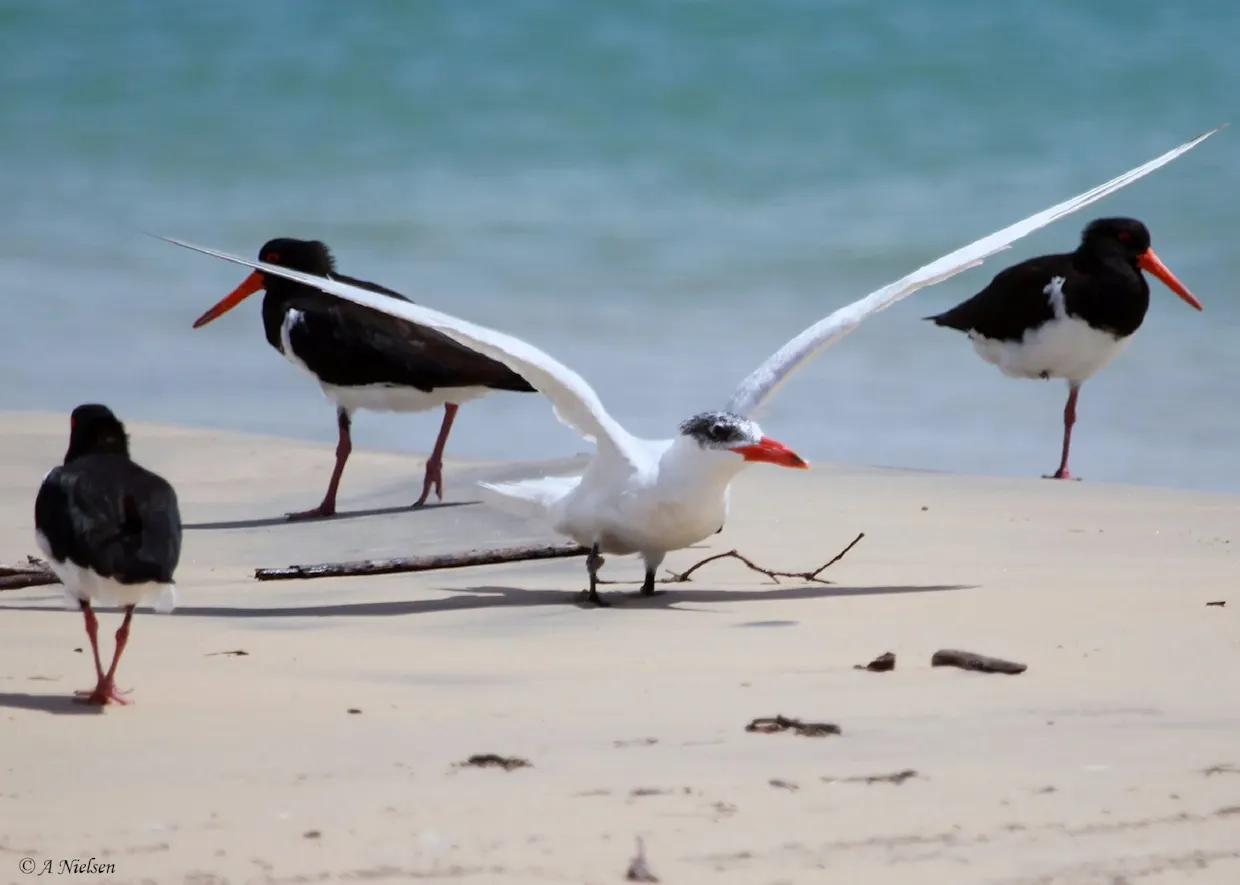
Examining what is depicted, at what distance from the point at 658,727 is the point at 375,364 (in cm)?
598

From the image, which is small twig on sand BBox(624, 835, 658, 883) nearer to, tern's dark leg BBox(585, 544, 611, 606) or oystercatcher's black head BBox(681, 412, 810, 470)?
oystercatcher's black head BBox(681, 412, 810, 470)

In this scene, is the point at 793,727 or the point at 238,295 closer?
the point at 793,727

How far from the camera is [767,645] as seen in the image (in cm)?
576

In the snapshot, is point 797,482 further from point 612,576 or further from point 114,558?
point 114,558

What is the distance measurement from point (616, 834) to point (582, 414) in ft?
11.0

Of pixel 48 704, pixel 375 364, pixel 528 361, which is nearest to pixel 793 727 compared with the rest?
pixel 48 704

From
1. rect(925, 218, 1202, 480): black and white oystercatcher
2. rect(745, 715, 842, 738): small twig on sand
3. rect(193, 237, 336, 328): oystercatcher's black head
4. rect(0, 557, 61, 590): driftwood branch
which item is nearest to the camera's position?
rect(745, 715, 842, 738): small twig on sand

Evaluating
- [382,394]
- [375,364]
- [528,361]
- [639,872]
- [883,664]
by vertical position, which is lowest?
[639,872]

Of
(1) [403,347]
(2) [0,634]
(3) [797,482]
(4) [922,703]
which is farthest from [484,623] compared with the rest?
(3) [797,482]

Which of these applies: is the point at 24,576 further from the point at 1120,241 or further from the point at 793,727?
the point at 1120,241

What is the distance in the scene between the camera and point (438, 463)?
Answer: 1059 centimetres

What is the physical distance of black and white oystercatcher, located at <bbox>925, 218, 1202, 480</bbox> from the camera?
12133mm

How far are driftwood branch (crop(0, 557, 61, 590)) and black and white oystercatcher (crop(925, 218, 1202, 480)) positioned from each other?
22.0ft

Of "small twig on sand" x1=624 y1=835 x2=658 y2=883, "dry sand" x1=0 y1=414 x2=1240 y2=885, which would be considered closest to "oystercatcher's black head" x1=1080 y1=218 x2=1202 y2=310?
"dry sand" x1=0 y1=414 x2=1240 y2=885
